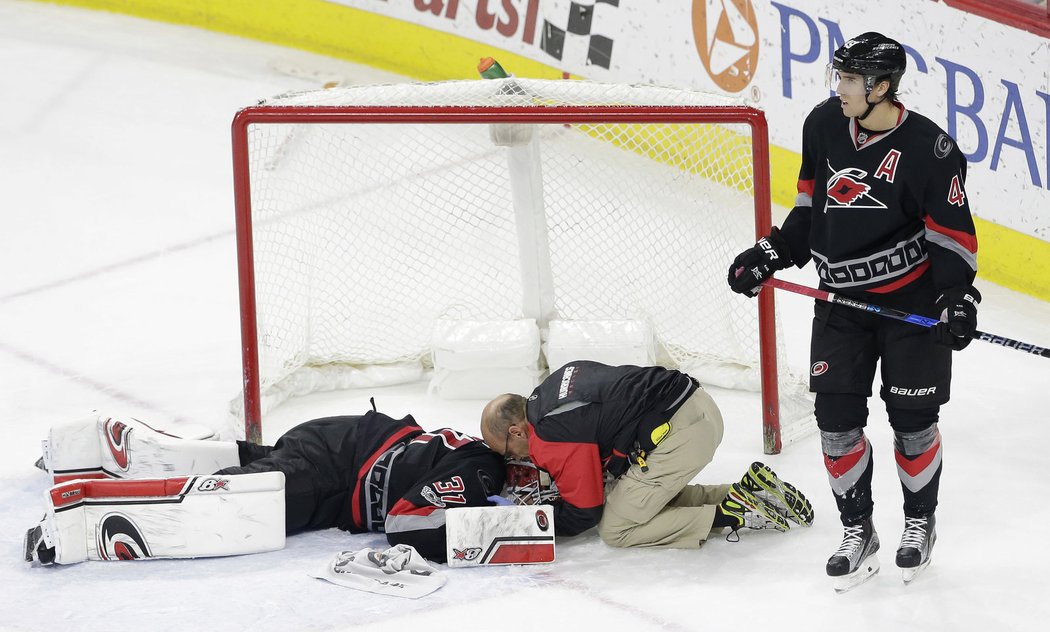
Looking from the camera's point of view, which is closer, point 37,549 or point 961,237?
point 961,237

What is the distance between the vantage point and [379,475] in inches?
136

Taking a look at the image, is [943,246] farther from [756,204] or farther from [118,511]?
[118,511]

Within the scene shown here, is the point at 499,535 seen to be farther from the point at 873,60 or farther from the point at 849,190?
the point at 873,60

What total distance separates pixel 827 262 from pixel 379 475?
3.98 feet

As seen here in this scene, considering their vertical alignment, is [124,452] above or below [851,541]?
above

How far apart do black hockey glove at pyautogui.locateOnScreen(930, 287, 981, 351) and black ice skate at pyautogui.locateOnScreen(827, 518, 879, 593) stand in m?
0.56

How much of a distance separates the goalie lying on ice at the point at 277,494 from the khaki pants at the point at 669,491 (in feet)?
1.06

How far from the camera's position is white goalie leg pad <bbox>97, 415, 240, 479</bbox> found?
365 centimetres

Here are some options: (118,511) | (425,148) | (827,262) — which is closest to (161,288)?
(425,148)

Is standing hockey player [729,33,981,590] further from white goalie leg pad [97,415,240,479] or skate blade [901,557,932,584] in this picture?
white goalie leg pad [97,415,240,479]

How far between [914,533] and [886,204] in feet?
2.65

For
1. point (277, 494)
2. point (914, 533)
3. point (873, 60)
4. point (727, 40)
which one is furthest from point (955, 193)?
point (727, 40)

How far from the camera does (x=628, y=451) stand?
134 inches

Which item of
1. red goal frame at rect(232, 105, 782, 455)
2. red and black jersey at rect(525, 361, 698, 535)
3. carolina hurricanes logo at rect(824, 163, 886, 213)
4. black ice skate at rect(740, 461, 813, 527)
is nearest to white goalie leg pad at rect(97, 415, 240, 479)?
red goal frame at rect(232, 105, 782, 455)
